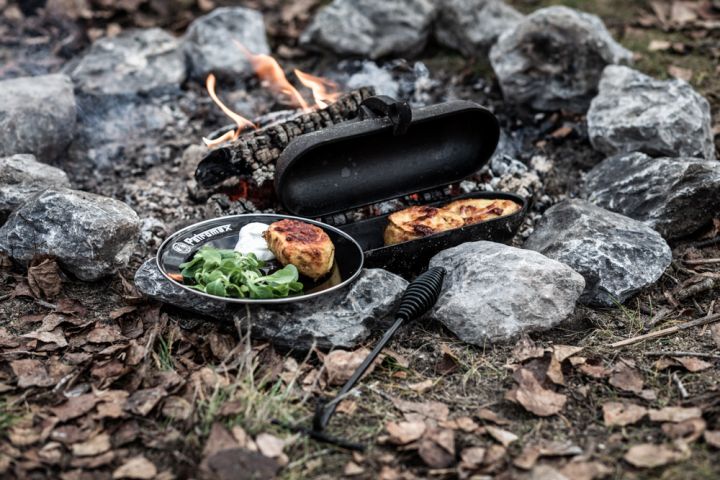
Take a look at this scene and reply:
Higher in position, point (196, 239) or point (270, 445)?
point (196, 239)

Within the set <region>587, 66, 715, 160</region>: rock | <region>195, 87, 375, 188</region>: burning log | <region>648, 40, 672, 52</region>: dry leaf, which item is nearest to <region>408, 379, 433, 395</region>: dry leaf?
<region>195, 87, 375, 188</region>: burning log

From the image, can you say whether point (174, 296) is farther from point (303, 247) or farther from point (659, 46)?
point (659, 46)

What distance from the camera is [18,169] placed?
194 inches

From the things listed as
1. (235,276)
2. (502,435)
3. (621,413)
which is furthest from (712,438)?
(235,276)

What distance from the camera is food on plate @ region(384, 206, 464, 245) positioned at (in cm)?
456

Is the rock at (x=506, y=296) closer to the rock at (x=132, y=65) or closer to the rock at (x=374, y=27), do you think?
the rock at (x=374, y=27)

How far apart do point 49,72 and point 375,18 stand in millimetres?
3278

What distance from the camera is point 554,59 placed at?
21.1ft

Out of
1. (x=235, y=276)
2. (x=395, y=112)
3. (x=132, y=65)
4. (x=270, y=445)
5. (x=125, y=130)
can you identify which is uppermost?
(x=395, y=112)

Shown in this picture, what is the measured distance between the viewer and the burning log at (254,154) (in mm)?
4828

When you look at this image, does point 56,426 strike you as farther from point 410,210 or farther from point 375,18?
point 375,18

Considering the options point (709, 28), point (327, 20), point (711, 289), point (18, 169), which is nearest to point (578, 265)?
point (711, 289)

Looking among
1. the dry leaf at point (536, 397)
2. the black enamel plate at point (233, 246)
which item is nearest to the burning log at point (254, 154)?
the black enamel plate at point (233, 246)

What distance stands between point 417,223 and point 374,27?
11.3ft
